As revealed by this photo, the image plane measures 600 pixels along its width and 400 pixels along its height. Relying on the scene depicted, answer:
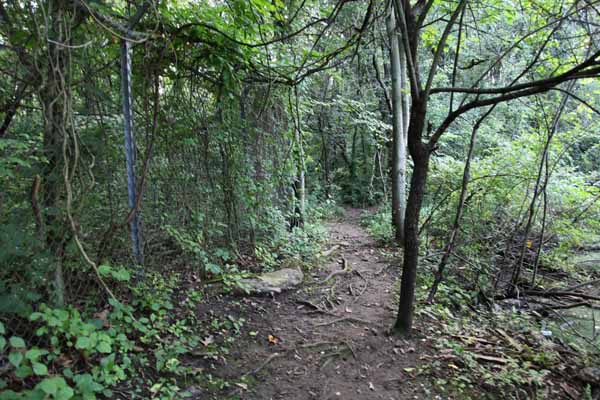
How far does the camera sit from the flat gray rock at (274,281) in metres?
4.46

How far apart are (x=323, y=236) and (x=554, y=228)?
4225 mm

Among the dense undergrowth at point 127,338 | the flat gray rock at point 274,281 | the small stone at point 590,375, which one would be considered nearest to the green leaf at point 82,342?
A: the dense undergrowth at point 127,338

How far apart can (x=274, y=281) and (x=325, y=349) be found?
141 centimetres

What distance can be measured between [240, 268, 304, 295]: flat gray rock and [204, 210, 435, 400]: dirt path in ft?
0.38

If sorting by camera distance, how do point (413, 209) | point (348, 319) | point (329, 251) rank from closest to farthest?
point (413, 209), point (348, 319), point (329, 251)

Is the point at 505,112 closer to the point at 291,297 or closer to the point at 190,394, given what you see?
the point at 291,297

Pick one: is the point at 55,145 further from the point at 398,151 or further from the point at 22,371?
the point at 398,151

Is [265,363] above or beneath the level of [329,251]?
beneath

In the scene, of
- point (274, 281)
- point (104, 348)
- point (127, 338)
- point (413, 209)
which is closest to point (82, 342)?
point (104, 348)

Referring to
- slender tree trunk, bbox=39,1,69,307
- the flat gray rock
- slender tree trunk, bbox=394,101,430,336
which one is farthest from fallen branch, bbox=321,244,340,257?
slender tree trunk, bbox=39,1,69,307

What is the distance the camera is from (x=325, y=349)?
3570 millimetres

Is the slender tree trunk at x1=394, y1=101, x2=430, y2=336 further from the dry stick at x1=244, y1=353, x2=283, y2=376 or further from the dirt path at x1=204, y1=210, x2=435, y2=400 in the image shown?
the dry stick at x1=244, y1=353, x2=283, y2=376

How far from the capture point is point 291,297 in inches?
184

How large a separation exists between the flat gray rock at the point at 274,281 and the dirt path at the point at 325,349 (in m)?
0.12
